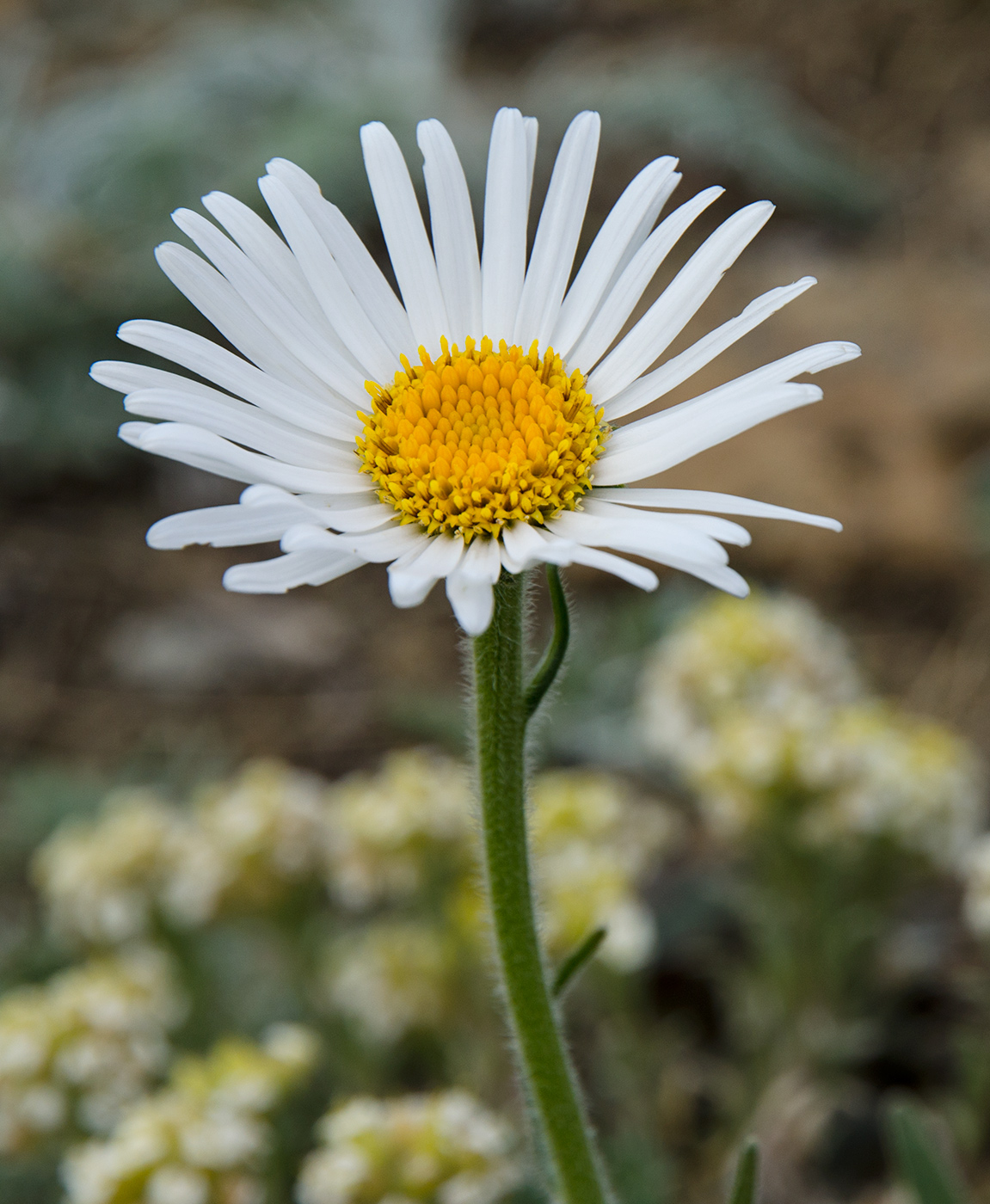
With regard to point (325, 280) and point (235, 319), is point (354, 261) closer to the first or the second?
point (325, 280)

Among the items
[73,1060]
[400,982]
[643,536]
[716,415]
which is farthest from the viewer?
[400,982]

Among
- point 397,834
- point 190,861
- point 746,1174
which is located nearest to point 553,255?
point 746,1174

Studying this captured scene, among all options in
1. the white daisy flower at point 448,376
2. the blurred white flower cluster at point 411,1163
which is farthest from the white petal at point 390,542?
the blurred white flower cluster at point 411,1163

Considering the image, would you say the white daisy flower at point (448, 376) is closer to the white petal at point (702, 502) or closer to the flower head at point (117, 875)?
the white petal at point (702, 502)

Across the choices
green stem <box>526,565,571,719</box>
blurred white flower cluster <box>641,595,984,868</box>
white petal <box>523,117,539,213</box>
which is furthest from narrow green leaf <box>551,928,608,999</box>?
blurred white flower cluster <box>641,595,984,868</box>

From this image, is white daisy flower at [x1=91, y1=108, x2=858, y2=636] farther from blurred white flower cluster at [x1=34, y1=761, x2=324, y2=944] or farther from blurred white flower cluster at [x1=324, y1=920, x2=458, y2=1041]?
blurred white flower cluster at [x1=324, y1=920, x2=458, y2=1041]

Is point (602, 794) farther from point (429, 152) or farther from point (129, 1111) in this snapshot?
point (429, 152)
